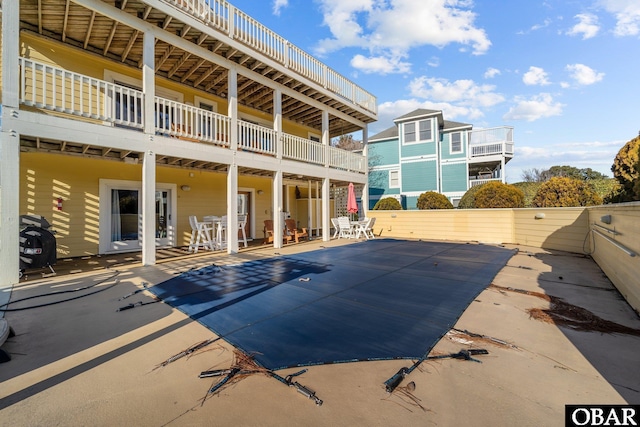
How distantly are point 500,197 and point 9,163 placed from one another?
14.1 meters

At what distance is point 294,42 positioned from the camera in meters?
9.41

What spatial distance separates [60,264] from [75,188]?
2022 millimetres

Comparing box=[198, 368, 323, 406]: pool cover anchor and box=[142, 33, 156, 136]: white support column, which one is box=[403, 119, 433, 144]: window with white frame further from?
box=[198, 368, 323, 406]: pool cover anchor

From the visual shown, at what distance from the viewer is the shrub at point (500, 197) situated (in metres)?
11.2

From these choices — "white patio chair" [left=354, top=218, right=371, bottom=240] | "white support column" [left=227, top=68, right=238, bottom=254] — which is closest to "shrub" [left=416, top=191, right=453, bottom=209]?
"white patio chair" [left=354, top=218, right=371, bottom=240]

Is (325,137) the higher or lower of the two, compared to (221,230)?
higher

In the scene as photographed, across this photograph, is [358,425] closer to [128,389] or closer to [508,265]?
[128,389]

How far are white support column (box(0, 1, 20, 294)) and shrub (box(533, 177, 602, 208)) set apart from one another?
13785 mm

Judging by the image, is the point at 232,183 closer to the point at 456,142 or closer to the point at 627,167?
the point at 627,167

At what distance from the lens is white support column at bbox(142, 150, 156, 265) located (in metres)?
6.04

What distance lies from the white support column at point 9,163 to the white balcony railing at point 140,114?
0.20 metres

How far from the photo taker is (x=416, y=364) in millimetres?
2205

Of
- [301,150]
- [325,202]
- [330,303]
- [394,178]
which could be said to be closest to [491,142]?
[394,178]

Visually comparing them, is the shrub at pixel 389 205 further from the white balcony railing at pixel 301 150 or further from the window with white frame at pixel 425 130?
the window with white frame at pixel 425 130
